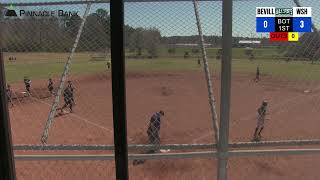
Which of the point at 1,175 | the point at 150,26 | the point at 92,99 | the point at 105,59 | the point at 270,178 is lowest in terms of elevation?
the point at 270,178

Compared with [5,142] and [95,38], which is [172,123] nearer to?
[95,38]

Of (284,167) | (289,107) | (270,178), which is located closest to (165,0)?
(270,178)

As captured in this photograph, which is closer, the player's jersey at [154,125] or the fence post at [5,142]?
the fence post at [5,142]

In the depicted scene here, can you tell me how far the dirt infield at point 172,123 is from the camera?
8.00 meters

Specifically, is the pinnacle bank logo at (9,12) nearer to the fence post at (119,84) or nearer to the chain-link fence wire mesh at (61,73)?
the chain-link fence wire mesh at (61,73)

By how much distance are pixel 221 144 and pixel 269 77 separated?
15.2 meters

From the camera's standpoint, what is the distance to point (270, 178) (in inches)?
305

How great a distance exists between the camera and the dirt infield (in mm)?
7996

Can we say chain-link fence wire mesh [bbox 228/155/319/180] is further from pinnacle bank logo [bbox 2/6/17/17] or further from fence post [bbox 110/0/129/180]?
fence post [bbox 110/0/129/180]

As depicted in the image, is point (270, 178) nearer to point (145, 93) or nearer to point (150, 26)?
point (150, 26)

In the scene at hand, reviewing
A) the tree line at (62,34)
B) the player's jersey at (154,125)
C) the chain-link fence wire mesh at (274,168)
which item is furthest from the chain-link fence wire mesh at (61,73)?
the chain-link fence wire mesh at (274,168)
